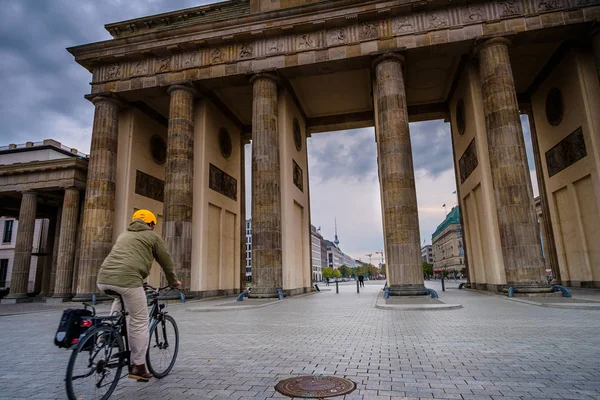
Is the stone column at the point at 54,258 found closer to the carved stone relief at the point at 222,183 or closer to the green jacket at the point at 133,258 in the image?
the carved stone relief at the point at 222,183

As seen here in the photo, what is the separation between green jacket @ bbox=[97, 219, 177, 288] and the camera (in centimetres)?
421

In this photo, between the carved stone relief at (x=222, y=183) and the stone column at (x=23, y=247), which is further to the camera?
the stone column at (x=23, y=247)

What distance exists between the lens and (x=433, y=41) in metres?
19.8

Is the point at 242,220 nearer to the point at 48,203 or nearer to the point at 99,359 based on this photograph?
the point at 48,203

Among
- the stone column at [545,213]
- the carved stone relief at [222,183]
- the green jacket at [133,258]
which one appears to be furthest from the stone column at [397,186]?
the green jacket at [133,258]

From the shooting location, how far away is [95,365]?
3809 millimetres

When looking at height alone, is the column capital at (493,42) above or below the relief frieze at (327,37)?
below

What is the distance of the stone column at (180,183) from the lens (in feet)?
68.1

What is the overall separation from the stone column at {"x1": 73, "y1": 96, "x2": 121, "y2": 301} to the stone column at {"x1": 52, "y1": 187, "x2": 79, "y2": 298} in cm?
289

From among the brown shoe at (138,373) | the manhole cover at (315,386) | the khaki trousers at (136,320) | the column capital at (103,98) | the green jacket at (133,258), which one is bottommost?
the manhole cover at (315,386)

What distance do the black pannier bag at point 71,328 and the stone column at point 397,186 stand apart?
609 inches

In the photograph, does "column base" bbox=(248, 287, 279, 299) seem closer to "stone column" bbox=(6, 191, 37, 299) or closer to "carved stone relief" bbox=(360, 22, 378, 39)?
"carved stone relief" bbox=(360, 22, 378, 39)

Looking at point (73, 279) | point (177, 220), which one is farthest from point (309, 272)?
point (73, 279)

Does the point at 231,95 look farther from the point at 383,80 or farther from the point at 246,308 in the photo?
the point at 246,308
